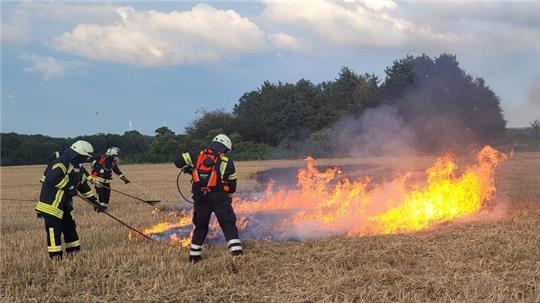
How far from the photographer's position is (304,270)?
248 inches

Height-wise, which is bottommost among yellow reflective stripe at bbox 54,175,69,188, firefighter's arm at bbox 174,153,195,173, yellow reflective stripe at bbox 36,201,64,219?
yellow reflective stripe at bbox 36,201,64,219

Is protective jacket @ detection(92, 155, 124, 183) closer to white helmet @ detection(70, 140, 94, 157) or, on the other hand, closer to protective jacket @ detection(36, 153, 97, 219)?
white helmet @ detection(70, 140, 94, 157)

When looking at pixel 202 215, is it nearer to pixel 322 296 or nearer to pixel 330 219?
pixel 322 296

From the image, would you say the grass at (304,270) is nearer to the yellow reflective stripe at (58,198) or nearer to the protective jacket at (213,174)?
the yellow reflective stripe at (58,198)

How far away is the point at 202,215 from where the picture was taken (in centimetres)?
727

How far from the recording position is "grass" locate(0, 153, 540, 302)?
5398 millimetres

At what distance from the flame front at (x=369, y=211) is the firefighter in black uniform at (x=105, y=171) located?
2.63 m

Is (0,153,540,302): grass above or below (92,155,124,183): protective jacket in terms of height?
below

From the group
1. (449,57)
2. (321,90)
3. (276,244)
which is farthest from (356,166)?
(321,90)

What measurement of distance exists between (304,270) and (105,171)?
8406mm

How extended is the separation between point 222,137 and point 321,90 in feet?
152

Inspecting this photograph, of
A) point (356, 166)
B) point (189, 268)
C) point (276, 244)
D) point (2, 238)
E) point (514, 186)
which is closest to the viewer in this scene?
point (189, 268)

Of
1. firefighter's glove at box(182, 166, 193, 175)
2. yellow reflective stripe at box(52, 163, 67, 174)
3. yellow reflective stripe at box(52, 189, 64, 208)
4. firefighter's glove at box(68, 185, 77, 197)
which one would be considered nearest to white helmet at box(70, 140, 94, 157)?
yellow reflective stripe at box(52, 163, 67, 174)

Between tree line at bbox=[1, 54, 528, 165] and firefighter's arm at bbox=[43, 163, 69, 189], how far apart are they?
11149 mm
